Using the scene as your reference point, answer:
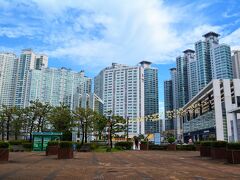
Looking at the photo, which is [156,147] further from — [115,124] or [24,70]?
[24,70]

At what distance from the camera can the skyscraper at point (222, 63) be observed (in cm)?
8650

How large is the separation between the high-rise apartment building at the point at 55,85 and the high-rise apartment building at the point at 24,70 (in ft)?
6.03

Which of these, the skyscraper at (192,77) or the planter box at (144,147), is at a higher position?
the skyscraper at (192,77)

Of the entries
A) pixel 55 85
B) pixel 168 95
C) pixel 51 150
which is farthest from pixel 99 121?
pixel 168 95

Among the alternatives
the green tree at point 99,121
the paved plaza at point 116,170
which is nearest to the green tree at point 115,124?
the green tree at point 99,121

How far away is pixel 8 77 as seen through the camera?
Answer: 299 feet

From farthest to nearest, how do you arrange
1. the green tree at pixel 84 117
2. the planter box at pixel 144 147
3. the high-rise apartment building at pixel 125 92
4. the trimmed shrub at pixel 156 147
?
the high-rise apartment building at pixel 125 92, the green tree at pixel 84 117, the planter box at pixel 144 147, the trimmed shrub at pixel 156 147

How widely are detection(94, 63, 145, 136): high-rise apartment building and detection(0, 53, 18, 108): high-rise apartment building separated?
117ft

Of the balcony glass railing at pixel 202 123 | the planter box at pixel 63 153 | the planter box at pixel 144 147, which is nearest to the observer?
the planter box at pixel 63 153

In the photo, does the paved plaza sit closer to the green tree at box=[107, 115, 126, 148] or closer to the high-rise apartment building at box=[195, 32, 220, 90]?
the green tree at box=[107, 115, 126, 148]

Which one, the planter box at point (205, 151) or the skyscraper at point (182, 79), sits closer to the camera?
the planter box at point (205, 151)

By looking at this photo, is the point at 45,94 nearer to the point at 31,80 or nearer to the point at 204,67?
the point at 31,80

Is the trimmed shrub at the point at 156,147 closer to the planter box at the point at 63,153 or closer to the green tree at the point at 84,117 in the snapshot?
the green tree at the point at 84,117

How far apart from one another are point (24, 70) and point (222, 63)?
230ft
